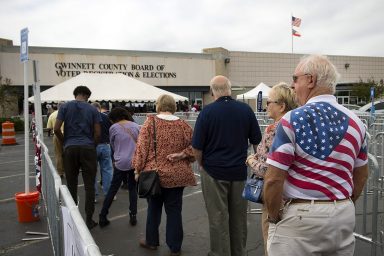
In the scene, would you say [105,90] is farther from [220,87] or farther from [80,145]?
[220,87]

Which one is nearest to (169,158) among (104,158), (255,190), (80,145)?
(255,190)

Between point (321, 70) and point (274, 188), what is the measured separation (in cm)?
67

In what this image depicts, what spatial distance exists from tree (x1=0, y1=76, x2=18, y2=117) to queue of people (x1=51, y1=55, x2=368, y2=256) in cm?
2234

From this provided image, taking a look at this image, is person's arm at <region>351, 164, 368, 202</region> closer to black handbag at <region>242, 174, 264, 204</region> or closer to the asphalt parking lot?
black handbag at <region>242, 174, 264, 204</region>

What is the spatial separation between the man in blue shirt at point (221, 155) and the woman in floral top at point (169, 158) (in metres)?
0.40

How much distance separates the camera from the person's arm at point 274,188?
6.55 feet

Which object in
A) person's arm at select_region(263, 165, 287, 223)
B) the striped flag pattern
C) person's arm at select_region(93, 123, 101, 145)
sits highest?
the striped flag pattern

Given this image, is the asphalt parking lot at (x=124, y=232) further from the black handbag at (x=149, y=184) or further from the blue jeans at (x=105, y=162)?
the black handbag at (x=149, y=184)

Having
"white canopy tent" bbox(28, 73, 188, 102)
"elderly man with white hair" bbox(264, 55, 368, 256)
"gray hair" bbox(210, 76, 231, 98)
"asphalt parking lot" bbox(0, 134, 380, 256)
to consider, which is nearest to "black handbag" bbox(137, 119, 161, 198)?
"asphalt parking lot" bbox(0, 134, 380, 256)

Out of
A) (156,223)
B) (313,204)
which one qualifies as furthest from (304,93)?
(156,223)

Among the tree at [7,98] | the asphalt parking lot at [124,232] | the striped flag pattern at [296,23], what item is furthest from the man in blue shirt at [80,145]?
the striped flag pattern at [296,23]

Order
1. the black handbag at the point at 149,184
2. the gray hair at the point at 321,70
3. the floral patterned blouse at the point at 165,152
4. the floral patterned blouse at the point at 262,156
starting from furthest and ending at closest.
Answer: the floral patterned blouse at the point at 165,152, the black handbag at the point at 149,184, the floral patterned blouse at the point at 262,156, the gray hair at the point at 321,70

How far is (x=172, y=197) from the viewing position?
4316 millimetres

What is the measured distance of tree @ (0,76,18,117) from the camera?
2634 centimetres
